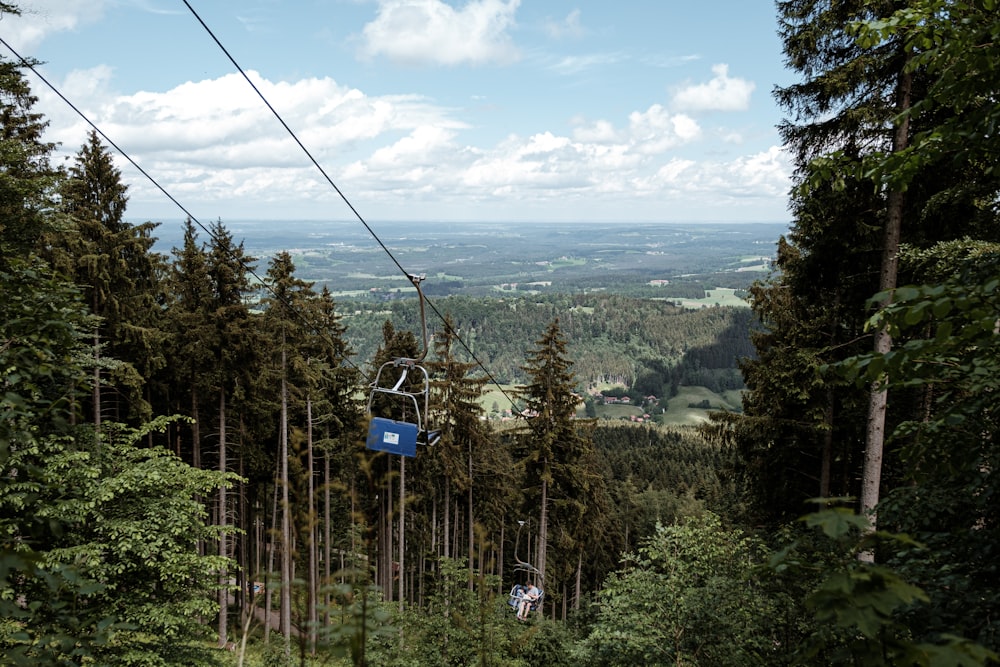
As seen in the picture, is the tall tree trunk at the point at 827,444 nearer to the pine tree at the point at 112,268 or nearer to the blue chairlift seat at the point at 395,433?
the blue chairlift seat at the point at 395,433

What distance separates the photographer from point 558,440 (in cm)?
1916

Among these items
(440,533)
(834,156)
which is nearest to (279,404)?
(440,533)

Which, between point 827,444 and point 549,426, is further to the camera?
point 549,426

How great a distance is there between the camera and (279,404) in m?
17.8

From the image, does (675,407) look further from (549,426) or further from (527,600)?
(527,600)

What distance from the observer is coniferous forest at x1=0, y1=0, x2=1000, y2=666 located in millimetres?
2213

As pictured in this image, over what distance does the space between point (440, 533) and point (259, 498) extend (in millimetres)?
9405

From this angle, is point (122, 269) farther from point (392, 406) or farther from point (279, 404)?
point (392, 406)

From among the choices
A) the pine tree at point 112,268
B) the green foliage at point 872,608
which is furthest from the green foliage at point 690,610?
the pine tree at point 112,268

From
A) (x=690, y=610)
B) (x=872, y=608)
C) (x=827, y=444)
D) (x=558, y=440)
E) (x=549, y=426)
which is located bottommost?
(x=558, y=440)

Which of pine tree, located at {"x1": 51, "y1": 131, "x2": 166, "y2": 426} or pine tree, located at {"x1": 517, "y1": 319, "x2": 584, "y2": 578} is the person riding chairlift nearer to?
pine tree, located at {"x1": 517, "y1": 319, "x2": 584, "y2": 578}

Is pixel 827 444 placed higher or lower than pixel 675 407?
Result: higher

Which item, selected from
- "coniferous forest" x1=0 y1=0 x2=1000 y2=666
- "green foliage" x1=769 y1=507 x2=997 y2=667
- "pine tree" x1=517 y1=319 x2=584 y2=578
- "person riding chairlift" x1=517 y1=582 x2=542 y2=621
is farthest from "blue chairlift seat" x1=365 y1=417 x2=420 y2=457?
"pine tree" x1=517 y1=319 x2=584 y2=578

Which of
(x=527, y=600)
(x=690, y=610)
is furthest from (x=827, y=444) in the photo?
(x=527, y=600)
